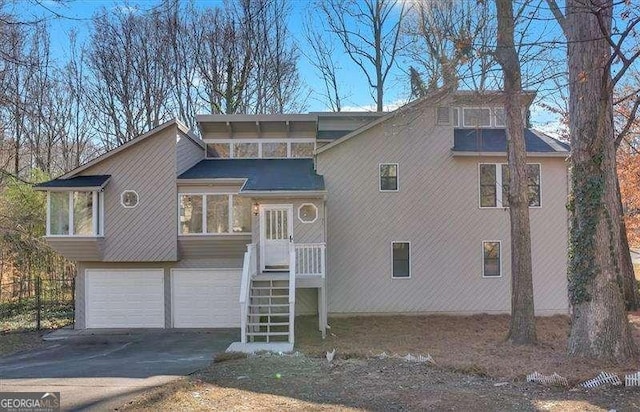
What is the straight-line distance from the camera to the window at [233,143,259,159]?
16500mm

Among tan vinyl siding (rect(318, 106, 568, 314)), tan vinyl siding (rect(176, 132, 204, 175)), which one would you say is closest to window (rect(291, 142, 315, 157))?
tan vinyl siding (rect(318, 106, 568, 314))

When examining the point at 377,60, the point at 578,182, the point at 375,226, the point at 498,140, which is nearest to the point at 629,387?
the point at 578,182

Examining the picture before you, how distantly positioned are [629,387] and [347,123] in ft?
40.4

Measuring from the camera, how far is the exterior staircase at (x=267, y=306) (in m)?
11.1

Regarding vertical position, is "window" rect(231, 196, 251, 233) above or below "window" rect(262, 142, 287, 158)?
below

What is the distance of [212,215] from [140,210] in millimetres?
2054

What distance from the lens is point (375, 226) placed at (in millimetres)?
14672

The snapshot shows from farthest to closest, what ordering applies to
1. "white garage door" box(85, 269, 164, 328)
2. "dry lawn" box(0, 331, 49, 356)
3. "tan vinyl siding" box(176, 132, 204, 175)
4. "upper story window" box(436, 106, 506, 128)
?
"upper story window" box(436, 106, 506, 128)
"white garage door" box(85, 269, 164, 328)
"tan vinyl siding" box(176, 132, 204, 175)
"dry lawn" box(0, 331, 49, 356)

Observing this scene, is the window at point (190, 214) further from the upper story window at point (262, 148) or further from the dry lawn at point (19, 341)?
the dry lawn at point (19, 341)

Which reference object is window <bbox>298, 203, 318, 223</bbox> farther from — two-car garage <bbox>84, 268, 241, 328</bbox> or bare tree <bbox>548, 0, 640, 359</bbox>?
bare tree <bbox>548, 0, 640, 359</bbox>

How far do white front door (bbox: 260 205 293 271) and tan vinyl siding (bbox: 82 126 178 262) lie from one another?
104 inches

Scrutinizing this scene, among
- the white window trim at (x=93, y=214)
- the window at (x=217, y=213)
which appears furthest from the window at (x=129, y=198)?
the window at (x=217, y=213)

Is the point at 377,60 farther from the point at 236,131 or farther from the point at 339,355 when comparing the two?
the point at 339,355

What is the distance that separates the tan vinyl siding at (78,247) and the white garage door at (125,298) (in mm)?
787
